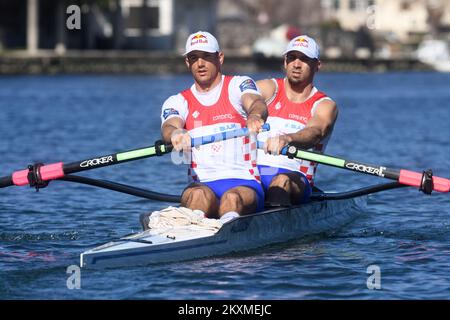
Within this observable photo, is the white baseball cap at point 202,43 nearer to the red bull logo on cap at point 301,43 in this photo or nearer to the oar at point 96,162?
the oar at point 96,162

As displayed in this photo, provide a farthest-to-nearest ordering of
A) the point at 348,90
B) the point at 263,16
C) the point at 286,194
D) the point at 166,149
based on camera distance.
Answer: the point at 263,16 < the point at 348,90 < the point at 286,194 < the point at 166,149

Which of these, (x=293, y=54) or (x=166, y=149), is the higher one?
Result: (x=293, y=54)

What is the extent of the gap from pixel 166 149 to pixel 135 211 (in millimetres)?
4622

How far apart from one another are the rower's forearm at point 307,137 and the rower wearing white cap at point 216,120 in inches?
22.0

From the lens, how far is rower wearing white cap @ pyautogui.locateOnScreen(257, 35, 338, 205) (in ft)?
46.8

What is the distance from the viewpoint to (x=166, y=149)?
1319 centimetres

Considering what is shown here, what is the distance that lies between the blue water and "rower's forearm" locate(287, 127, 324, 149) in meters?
1.30

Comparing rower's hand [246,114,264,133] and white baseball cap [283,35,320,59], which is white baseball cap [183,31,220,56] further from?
white baseball cap [283,35,320,59]

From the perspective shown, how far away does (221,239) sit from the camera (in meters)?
12.8

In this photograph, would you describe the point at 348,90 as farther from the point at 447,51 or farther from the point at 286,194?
the point at 286,194

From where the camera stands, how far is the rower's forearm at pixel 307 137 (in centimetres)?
1383

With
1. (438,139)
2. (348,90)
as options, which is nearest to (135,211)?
(438,139)

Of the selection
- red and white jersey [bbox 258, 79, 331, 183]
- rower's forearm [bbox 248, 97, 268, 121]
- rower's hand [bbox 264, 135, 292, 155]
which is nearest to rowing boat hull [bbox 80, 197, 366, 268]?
red and white jersey [bbox 258, 79, 331, 183]

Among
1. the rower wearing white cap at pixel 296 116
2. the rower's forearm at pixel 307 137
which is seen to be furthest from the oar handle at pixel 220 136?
the rower wearing white cap at pixel 296 116
